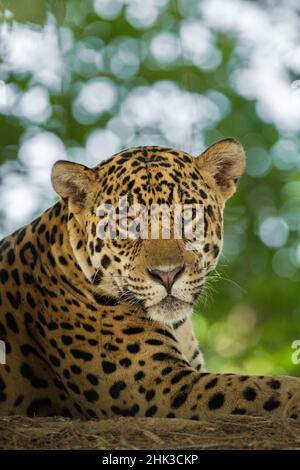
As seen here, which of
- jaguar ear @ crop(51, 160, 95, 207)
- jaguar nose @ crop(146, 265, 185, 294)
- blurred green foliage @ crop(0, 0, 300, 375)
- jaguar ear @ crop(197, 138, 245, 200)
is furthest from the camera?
blurred green foliage @ crop(0, 0, 300, 375)

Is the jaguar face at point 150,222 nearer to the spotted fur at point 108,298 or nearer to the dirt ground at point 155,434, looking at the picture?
the spotted fur at point 108,298

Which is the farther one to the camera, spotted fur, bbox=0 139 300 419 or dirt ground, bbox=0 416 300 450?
spotted fur, bbox=0 139 300 419

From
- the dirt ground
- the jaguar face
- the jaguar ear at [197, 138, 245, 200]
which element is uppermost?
the jaguar ear at [197, 138, 245, 200]

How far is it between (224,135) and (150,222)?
6850 millimetres

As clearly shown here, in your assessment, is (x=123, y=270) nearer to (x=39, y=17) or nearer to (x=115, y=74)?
(x=39, y=17)

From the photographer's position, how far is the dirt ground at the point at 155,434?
4.35 metres

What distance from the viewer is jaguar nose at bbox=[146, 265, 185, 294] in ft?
17.9

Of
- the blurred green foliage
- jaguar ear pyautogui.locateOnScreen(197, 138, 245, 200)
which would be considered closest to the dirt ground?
jaguar ear pyautogui.locateOnScreen(197, 138, 245, 200)

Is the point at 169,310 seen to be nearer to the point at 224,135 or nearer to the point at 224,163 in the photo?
the point at 224,163

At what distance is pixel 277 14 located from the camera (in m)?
13.0

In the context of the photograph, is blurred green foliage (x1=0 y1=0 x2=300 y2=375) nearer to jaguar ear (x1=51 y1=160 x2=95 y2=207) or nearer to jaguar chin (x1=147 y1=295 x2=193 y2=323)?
jaguar ear (x1=51 y1=160 x2=95 y2=207)

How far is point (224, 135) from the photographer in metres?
12.4

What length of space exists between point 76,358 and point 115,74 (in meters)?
7.98
